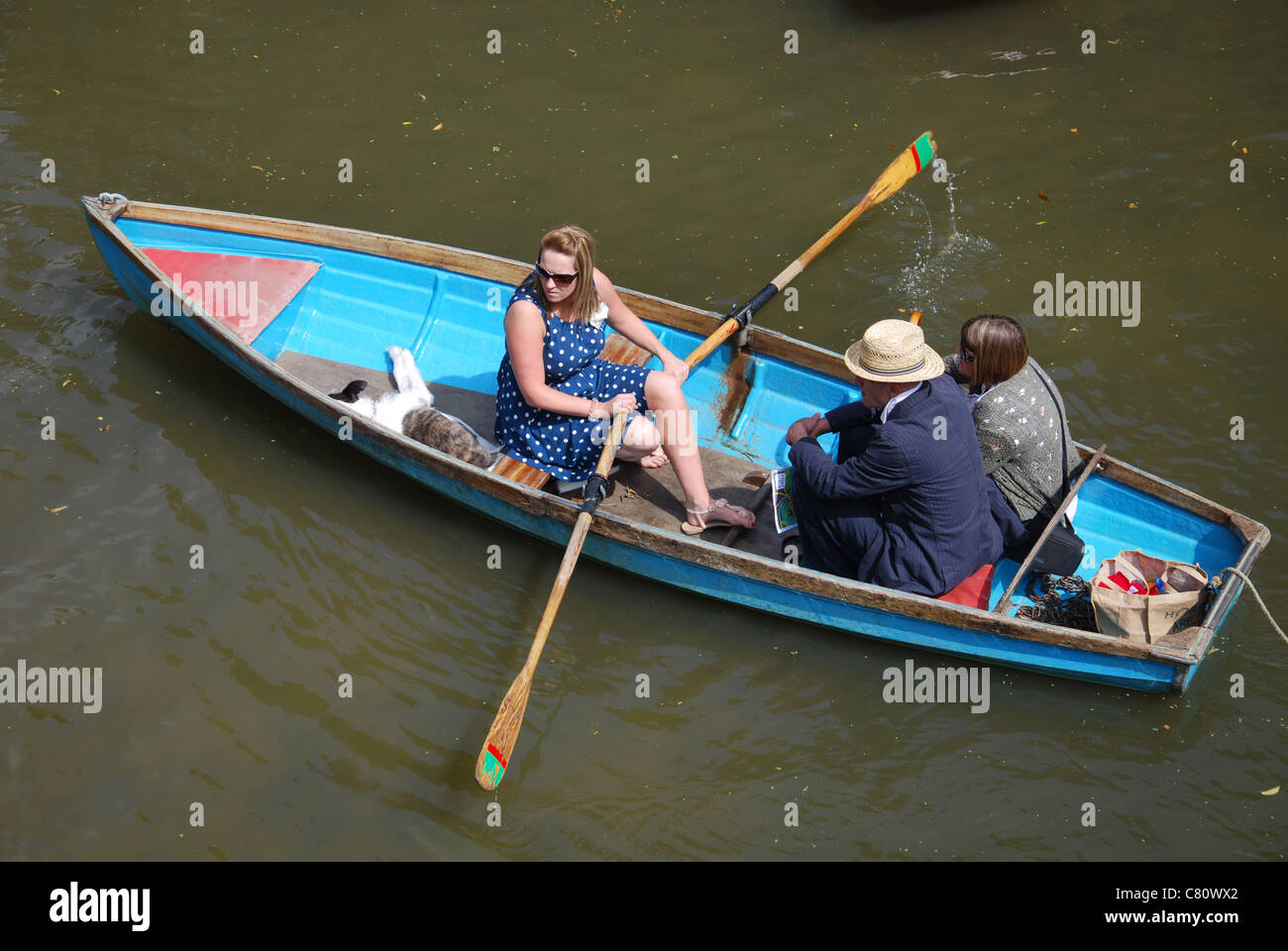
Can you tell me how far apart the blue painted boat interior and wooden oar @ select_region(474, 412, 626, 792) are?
1267mm

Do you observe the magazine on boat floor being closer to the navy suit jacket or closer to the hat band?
the navy suit jacket

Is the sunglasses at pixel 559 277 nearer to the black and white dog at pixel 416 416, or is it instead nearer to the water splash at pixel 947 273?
the black and white dog at pixel 416 416

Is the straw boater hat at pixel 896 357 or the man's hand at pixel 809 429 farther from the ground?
the straw boater hat at pixel 896 357

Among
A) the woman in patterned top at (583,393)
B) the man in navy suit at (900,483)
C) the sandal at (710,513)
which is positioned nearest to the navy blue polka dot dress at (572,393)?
the woman in patterned top at (583,393)

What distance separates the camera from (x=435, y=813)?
521 cm

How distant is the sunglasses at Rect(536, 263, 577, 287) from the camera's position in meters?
5.41

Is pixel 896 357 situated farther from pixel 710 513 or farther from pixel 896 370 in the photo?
pixel 710 513

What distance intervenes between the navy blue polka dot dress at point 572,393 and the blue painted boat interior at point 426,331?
3.02 ft

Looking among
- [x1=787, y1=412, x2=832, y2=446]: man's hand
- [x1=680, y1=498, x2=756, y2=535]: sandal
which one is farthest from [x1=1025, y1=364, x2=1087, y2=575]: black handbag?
[x1=680, y1=498, x2=756, y2=535]: sandal

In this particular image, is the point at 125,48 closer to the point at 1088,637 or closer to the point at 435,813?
the point at 435,813

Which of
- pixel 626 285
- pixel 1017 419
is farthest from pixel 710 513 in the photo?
pixel 626 285

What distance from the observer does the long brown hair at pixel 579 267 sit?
17.4 feet

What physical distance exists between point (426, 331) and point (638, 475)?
1.96m

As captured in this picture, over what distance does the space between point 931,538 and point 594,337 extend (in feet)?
6.91
